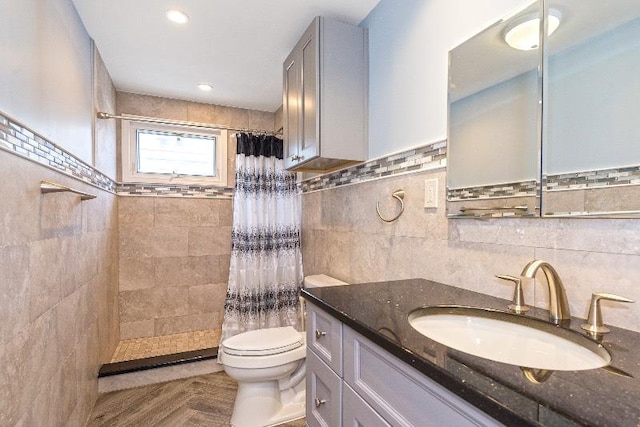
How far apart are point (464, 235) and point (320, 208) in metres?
1.32

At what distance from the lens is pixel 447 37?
131cm

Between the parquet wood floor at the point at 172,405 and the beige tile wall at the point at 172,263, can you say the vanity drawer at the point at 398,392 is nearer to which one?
the parquet wood floor at the point at 172,405

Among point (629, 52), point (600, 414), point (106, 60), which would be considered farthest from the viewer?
point (106, 60)

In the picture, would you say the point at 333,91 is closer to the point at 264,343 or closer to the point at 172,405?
the point at 264,343

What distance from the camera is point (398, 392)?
0.76 m

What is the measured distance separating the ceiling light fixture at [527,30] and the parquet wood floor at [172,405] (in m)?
2.12

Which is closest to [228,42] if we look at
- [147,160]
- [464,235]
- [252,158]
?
[252,158]

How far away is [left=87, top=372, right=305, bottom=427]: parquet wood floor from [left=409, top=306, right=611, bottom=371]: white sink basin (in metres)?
1.35

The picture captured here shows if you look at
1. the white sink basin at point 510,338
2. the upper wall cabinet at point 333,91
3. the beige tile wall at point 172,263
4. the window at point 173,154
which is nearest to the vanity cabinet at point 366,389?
the white sink basin at point 510,338

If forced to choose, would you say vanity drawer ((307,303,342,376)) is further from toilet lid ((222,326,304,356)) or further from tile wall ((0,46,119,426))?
tile wall ((0,46,119,426))

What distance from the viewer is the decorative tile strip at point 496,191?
986 mm

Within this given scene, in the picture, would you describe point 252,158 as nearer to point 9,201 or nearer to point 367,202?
point 367,202

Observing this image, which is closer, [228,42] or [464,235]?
[464,235]

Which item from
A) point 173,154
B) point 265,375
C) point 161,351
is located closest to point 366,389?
point 265,375
